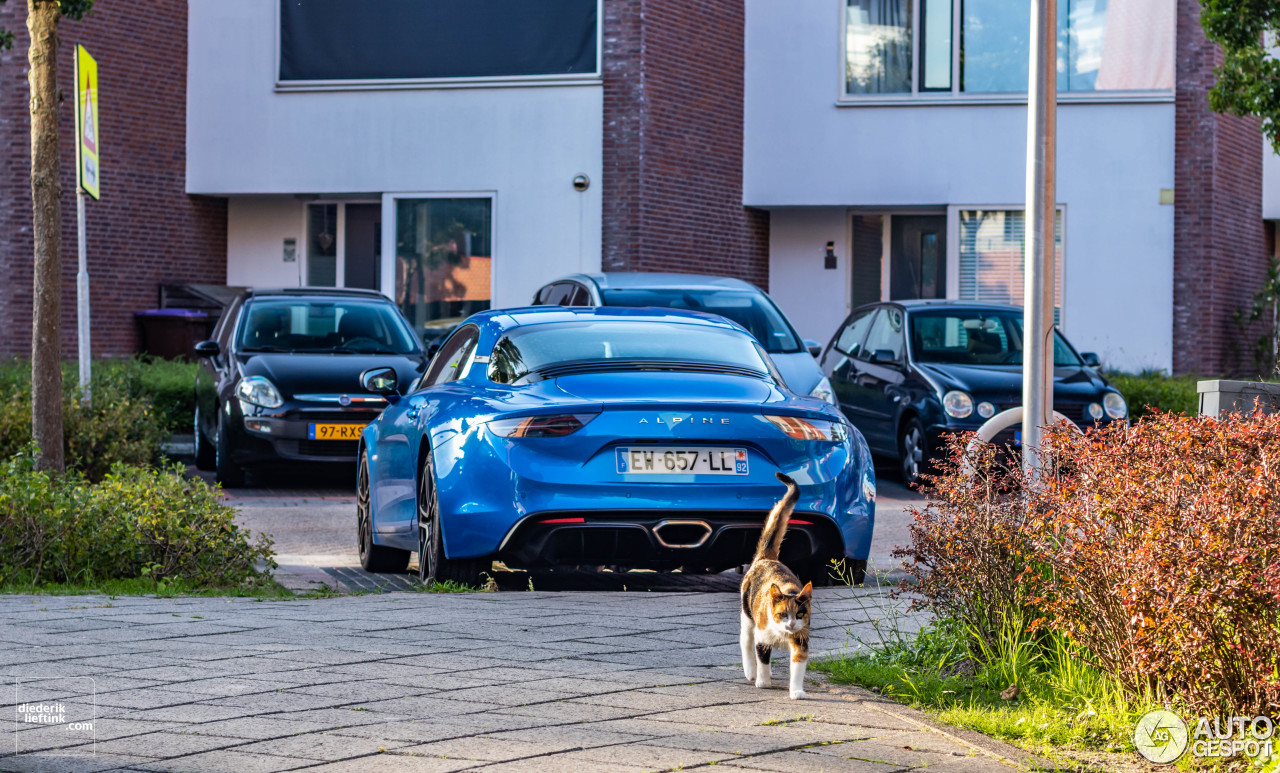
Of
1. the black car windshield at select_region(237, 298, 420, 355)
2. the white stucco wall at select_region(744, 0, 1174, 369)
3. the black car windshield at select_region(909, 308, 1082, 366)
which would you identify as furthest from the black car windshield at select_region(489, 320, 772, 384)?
the white stucco wall at select_region(744, 0, 1174, 369)

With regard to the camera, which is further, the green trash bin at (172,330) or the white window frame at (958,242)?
the green trash bin at (172,330)

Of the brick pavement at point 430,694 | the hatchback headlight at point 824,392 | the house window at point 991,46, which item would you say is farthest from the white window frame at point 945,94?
the brick pavement at point 430,694

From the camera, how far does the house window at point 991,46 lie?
21000 mm

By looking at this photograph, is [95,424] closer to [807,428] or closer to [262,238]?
[807,428]

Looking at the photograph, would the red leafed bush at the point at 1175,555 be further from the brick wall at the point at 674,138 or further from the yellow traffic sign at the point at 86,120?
the brick wall at the point at 674,138

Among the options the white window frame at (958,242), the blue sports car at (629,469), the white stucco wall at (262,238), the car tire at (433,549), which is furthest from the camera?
the white stucco wall at (262,238)

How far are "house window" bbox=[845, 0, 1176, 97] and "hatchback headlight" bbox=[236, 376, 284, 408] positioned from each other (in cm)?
1115

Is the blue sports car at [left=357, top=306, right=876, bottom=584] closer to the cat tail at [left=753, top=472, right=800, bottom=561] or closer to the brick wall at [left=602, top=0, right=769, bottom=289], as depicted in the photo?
the cat tail at [left=753, top=472, right=800, bottom=561]

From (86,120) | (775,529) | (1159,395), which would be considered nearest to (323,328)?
(86,120)

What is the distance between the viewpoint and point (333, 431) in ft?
42.6

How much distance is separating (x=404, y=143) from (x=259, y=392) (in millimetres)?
8875

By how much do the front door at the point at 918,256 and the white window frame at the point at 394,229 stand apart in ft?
18.7

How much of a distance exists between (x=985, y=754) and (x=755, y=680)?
3.48ft

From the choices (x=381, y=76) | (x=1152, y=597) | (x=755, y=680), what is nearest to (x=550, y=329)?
(x=755, y=680)
